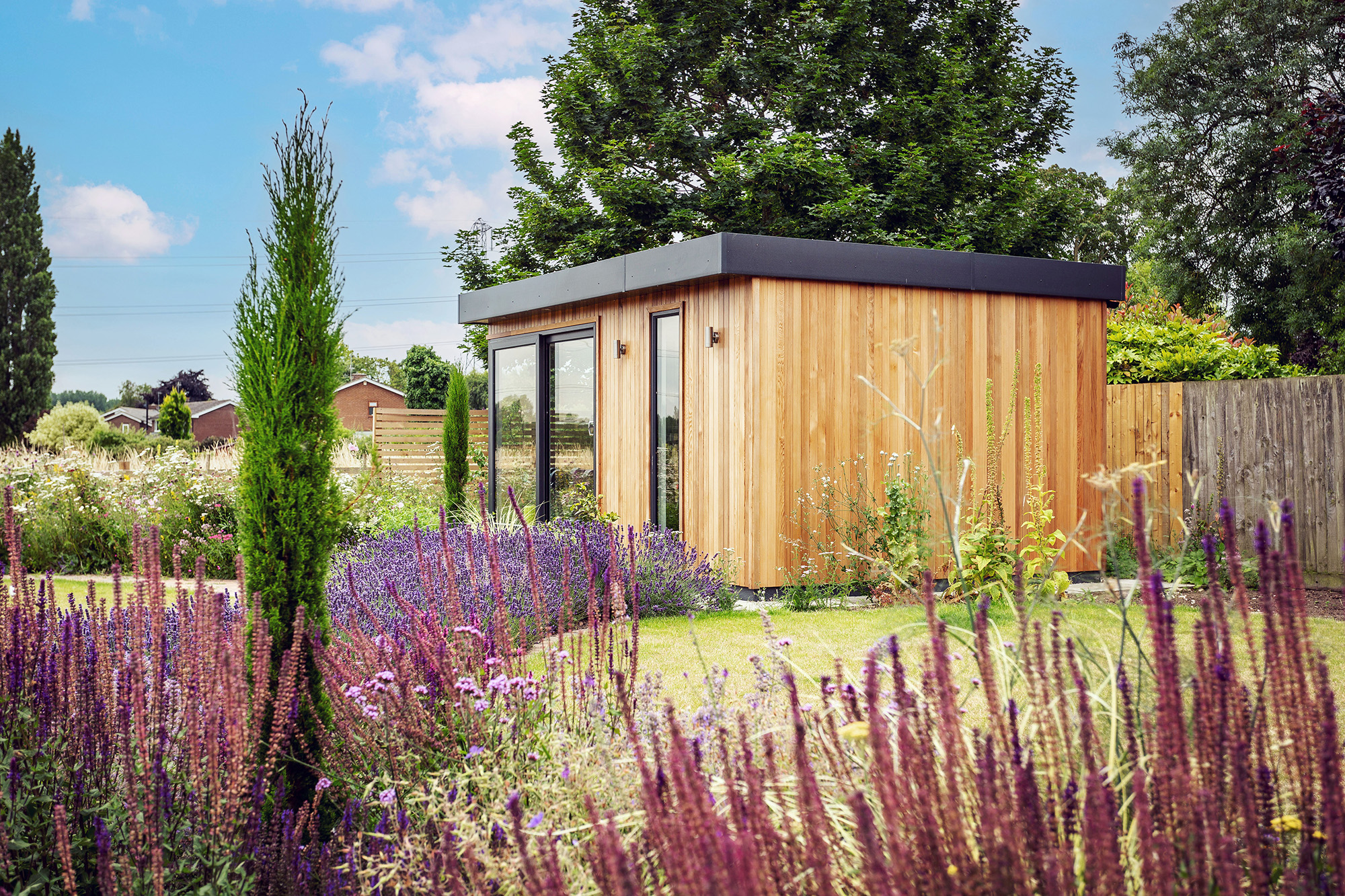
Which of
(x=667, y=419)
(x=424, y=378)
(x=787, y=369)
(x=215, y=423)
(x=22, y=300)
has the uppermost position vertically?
(x=22, y=300)

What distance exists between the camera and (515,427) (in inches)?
405

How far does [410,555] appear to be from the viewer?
6.59 metres

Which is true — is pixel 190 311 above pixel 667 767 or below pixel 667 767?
above

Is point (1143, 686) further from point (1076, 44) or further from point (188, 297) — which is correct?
point (188, 297)

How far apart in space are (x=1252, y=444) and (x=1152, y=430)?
3.31 ft

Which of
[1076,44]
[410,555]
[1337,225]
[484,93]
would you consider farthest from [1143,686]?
[484,93]

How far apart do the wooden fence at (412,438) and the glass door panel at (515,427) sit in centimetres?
396

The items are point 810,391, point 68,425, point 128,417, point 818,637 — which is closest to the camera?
point 818,637

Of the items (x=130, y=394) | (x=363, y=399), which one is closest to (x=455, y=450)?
(x=363, y=399)

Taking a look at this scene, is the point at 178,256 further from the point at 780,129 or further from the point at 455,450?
the point at 455,450

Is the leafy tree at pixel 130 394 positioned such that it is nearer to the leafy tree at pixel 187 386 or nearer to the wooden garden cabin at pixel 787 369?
the leafy tree at pixel 187 386

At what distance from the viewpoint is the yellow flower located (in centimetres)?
131

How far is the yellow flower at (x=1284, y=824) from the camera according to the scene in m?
1.31

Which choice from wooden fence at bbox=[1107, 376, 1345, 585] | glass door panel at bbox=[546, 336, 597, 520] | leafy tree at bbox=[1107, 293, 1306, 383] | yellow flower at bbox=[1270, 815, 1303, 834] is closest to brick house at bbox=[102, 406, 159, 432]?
glass door panel at bbox=[546, 336, 597, 520]
